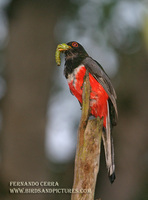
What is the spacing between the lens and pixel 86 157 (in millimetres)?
2562

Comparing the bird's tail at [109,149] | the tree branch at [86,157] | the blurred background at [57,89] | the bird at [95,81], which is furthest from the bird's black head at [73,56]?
the blurred background at [57,89]

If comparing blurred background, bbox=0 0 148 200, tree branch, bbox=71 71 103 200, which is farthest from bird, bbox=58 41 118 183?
blurred background, bbox=0 0 148 200

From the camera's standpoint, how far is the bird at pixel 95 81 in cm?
344


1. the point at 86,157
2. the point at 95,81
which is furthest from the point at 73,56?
the point at 86,157

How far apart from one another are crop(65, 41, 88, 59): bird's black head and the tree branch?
721mm

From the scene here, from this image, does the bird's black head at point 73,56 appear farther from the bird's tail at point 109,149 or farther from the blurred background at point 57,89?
the blurred background at point 57,89

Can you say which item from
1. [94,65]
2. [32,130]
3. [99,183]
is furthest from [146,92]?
[94,65]

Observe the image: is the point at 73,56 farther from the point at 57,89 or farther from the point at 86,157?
the point at 57,89

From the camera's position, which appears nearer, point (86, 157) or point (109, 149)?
point (86, 157)

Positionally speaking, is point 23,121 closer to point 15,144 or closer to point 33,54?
point 15,144

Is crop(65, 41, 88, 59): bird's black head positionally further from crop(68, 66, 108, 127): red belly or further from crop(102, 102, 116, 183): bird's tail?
crop(102, 102, 116, 183): bird's tail

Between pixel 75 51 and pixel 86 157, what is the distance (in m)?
1.34

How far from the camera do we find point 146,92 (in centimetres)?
1141

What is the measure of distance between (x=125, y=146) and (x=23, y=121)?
11.5 ft
